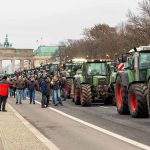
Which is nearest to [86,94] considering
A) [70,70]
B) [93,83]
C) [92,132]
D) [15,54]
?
[93,83]

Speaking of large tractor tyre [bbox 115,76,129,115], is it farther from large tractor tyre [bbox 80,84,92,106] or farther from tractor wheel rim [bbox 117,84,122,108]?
large tractor tyre [bbox 80,84,92,106]

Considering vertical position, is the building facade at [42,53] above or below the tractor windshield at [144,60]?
above

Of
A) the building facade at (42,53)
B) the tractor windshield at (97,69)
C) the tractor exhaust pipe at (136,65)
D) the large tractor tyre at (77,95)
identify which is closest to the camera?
the tractor exhaust pipe at (136,65)

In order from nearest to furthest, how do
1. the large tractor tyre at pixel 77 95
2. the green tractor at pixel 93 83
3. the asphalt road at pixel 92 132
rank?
1. the asphalt road at pixel 92 132
2. the green tractor at pixel 93 83
3. the large tractor tyre at pixel 77 95

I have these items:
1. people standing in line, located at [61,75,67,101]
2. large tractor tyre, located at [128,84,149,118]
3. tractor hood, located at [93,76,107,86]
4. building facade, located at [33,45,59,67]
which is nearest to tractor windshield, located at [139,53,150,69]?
large tractor tyre, located at [128,84,149,118]

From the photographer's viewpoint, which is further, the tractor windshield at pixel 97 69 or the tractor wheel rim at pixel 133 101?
the tractor windshield at pixel 97 69

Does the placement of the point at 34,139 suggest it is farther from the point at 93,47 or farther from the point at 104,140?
the point at 93,47

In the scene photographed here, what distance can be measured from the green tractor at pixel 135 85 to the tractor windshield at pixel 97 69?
7.20 meters

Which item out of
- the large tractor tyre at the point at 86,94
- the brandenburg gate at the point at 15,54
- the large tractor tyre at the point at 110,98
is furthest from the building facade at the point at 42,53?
the large tractor tyre at the point at 86,94

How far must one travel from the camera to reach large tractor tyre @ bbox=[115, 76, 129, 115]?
2155 centimetres

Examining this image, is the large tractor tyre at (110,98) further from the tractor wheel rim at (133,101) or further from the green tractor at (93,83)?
the tractor wheel rim at (133,101)

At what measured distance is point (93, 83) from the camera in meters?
29.2

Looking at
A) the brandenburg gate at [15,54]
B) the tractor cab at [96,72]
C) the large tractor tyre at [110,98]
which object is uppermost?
the brandenburg gate at [15,54]

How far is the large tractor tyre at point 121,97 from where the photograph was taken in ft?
70.7
